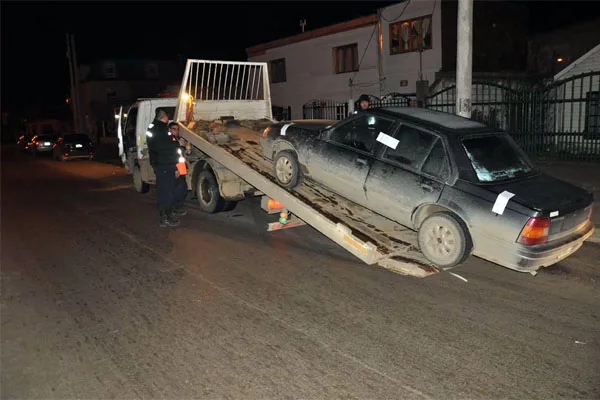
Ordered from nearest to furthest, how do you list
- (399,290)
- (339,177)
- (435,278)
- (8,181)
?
(399,290) < (435,278) < (339,177) < (8,181)

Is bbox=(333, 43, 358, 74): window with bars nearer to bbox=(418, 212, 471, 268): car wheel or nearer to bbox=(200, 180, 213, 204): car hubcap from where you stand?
bbox=(200, 180, 213, 204): car hubcap

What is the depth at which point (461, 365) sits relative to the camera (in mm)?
3666

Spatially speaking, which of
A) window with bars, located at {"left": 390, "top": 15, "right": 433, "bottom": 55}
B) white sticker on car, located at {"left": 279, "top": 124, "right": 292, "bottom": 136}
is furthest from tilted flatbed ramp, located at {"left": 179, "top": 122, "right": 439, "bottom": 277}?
window with bars, located at {"left": 390, "top": 15, "right": 433, "bottom": 55}

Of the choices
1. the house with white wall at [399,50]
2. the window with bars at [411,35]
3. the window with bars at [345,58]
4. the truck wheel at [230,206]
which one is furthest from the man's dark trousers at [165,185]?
the window with bars at [345,58]

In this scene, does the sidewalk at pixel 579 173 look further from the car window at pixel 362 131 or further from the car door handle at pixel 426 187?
the car window at pixel 362 131

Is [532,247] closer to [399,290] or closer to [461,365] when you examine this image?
[399,290]

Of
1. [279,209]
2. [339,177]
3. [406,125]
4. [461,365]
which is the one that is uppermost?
[406,125]

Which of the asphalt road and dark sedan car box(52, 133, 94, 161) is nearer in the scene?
the asphalt road

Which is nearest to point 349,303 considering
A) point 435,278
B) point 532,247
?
point 435,278

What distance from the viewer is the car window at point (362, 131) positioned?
6.19 meters

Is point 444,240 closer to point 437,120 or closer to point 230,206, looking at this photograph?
point 437,120

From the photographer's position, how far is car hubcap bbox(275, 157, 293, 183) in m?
7.26

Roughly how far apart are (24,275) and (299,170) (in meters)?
3.88

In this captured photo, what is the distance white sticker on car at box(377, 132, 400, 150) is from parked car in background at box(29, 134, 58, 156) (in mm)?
26788
